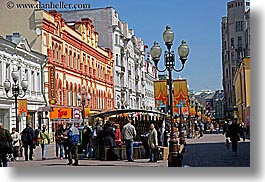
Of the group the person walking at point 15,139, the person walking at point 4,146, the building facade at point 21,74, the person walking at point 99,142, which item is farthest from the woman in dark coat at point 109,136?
the person walking at point 4,146

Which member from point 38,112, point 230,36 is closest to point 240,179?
point 38,112

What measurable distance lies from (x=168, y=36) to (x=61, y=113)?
11001 mm

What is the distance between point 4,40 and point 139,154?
17.2ft

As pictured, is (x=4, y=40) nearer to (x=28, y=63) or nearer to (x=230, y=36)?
(x=28, y=63)

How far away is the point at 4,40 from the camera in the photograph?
54.3 ft

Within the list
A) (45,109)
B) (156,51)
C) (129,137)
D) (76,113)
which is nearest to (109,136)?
(129,137)

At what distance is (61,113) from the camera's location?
2359 cm

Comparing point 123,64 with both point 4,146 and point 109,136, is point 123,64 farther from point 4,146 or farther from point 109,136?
point 4,146

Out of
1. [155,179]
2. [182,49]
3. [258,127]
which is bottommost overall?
[155,179]

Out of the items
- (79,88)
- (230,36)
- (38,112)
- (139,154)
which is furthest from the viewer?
(230,36)

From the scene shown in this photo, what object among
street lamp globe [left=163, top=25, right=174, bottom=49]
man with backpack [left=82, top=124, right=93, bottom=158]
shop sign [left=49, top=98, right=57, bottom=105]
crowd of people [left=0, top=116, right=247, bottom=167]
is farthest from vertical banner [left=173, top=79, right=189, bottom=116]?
shop sign [left=49, top=98, right=57, bottom=105]

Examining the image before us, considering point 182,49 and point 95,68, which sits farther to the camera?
point 95,68

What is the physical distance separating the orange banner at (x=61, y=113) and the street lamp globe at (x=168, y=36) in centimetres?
976

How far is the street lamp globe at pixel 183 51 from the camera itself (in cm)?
1377
